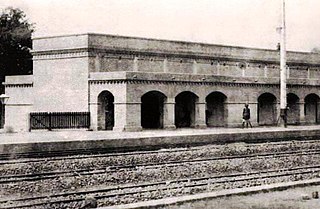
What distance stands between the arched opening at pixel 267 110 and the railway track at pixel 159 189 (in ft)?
72.9

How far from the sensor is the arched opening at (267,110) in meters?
40.2

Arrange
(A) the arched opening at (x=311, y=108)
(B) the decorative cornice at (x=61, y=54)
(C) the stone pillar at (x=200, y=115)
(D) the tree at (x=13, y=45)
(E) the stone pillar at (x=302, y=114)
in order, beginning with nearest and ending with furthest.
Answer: (B) the decorative cornice at (x=61, y=54) → (C) the stone pillar at (x=200, y=115) → (E) the stone pillar at (x=302, y=114) → (A) the arched opening at (x=311, y=108) → (D) the tree at (x=13, y=45)

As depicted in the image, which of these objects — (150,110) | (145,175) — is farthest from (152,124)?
(145,175)

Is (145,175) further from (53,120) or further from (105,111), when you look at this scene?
(105,111)

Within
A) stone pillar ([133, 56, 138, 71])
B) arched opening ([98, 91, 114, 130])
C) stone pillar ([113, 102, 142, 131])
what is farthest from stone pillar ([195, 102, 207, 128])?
arched opening ([98, 91, 114, 130])

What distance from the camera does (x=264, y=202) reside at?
11797 mm

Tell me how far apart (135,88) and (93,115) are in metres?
3.30

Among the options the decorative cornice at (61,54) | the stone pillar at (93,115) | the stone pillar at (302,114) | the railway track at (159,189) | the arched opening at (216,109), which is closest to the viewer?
the railway track at (159,189)

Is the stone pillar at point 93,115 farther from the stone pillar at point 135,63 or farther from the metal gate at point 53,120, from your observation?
the stone pillar at point 135,63

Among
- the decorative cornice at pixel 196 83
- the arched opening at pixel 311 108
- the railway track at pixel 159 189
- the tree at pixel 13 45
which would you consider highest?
the tree at pixel 13 45

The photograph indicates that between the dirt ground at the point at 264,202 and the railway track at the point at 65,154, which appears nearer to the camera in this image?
the dirt ground at the point at 264,202

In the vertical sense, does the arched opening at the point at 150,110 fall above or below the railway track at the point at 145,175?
above

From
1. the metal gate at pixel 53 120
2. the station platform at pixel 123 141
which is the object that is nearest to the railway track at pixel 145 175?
the station platform at pixel 123 141

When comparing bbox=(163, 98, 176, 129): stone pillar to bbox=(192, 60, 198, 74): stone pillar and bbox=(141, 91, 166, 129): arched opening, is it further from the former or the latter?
bbox=(192, 60, 198, 74): stone pillar
